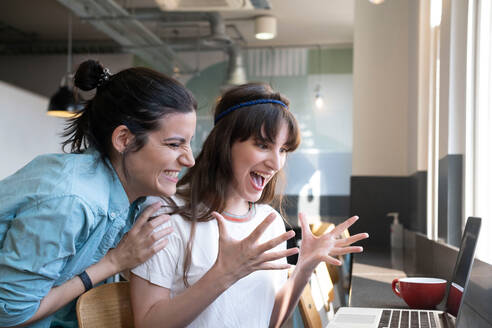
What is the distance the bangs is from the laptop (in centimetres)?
47

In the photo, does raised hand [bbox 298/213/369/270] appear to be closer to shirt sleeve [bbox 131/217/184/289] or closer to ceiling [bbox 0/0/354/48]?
shirt sleeve [bbox 131/217/184/289]

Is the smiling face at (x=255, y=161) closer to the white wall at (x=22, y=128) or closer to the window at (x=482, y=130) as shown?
the window at (x=482, y=130)

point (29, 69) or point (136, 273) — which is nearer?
point (136, 273)

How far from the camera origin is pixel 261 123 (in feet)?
4.71

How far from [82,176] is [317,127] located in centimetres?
684

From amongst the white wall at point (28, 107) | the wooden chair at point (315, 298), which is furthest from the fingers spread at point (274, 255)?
the white wall at point (28, 107)

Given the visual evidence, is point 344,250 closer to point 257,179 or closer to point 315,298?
point 257,179

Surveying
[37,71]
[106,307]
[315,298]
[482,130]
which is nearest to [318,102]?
[37,71]

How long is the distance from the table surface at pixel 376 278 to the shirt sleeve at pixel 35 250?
3.46ft

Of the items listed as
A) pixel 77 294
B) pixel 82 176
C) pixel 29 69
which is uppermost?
pixel 29 69

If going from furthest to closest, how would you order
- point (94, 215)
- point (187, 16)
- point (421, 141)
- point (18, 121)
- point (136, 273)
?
point (18, 121), point (187, 16), point (421, 141), point (136, 273), point (94, 215)

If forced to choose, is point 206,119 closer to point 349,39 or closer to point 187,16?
point 187,16

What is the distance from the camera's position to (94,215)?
119cm

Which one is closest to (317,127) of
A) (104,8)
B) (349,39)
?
(349,39)
